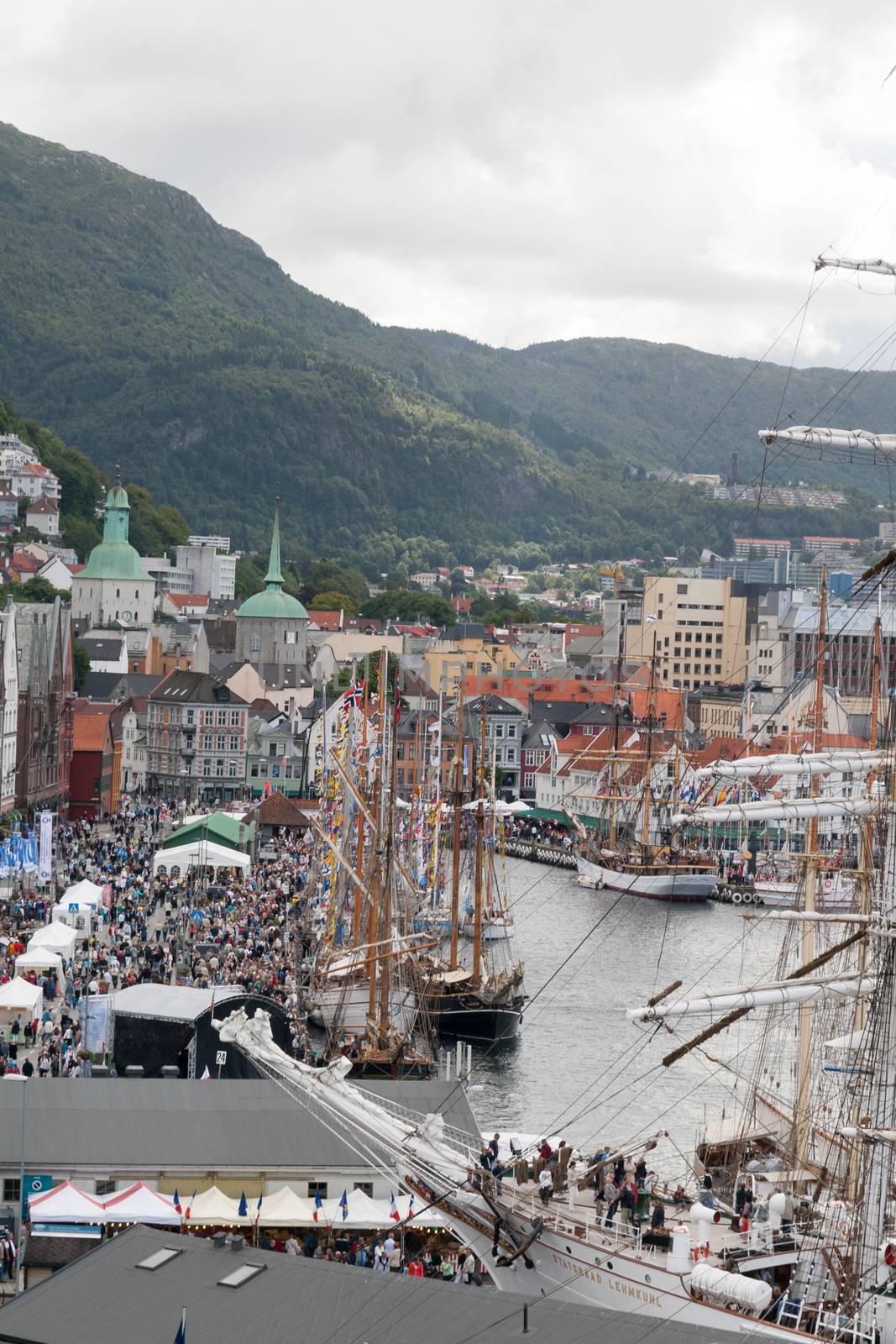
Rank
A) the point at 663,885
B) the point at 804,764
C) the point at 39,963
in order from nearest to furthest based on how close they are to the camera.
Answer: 1. the point at 804,764
2. the point at 39,963
3. the point at 663,885

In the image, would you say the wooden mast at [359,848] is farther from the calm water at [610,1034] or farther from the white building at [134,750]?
the white building at [134,750]

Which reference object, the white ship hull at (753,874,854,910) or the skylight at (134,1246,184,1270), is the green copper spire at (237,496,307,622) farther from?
the skylight at (134,1246,184,1270)

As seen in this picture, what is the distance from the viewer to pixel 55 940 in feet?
175

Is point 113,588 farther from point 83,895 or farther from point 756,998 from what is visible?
point 756,998

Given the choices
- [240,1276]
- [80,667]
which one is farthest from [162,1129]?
[80,667]

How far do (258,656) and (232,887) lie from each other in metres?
103

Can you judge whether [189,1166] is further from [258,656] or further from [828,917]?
[258,656]

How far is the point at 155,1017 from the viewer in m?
42.6

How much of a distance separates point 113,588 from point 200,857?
369 ft

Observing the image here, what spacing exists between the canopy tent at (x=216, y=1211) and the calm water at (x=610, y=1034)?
8.38 meters

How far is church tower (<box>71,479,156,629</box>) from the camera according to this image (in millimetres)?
181250

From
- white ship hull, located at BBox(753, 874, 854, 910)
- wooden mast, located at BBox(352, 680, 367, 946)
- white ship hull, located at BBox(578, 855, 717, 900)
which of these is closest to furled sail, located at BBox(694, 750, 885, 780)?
wooden mast, located at BBox(352, 680, 367, 946)

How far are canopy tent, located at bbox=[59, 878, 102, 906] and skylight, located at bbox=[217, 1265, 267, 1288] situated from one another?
3373 centimetres

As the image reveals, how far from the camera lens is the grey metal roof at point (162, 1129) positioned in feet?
109
